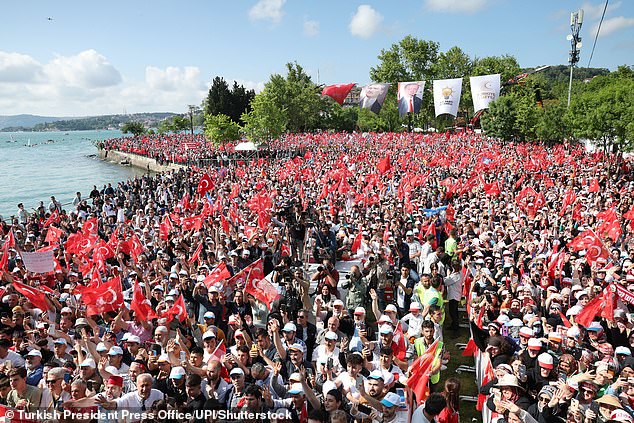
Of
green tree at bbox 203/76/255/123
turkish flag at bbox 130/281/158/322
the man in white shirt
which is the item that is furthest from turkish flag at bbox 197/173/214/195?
green tree at bbox 203/76/255/123

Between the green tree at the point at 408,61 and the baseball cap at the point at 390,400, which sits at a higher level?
the green tree at the point at 408,61

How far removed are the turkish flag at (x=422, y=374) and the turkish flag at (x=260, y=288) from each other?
9.64 ft

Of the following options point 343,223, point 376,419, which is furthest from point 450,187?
point 376,419

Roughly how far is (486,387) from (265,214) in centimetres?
961

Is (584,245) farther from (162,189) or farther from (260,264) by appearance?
(162,189)

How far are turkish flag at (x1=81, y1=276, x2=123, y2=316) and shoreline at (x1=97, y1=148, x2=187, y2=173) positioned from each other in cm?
3160

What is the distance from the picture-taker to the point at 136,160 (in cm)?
5725

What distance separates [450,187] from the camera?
1852 centimetres

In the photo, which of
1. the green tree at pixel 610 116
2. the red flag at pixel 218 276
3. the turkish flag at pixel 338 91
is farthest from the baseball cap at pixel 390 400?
the turkish flag at pixel 338 91

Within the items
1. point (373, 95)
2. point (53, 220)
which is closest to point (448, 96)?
point (373, 95)

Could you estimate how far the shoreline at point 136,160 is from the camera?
43513mm

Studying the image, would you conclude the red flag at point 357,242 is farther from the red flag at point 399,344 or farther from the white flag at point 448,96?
the white flag at point 448,96

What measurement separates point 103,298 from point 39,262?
2.52 m

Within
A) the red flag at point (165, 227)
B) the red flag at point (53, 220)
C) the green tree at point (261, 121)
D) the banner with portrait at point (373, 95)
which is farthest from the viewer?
the banner with portrait at point (373, 95)
